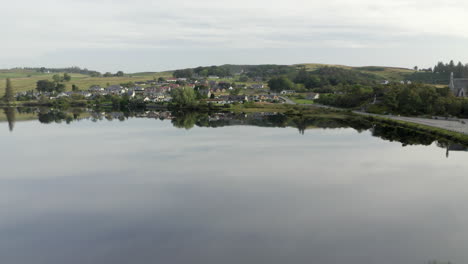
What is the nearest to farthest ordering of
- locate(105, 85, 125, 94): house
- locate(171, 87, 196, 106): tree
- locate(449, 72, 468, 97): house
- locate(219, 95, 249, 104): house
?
locate(449, 72, 468, 97): house
locate(171, 87, 196, 106): tree
locate(219, 95, 249, 104): house
locate(105, 85, 125, 94): house

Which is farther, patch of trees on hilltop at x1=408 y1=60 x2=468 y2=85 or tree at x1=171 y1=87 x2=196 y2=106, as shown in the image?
patch of trees on hilltop at x1=408 y1=60 x2=468 y2=85

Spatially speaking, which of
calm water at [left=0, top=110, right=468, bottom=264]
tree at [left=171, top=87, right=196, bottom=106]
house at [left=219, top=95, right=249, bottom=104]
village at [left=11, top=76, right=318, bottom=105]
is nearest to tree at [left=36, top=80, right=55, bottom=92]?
village at [left=11, top=76, right=318, bottom=105]

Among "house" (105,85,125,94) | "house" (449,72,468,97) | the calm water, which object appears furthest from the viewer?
"house" (105,85,125,94)

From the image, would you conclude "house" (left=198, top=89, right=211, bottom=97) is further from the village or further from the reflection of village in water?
the reflection of village in water

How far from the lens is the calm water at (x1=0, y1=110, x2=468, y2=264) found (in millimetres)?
11578

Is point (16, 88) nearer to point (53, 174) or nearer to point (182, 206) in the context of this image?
point (53, 174)

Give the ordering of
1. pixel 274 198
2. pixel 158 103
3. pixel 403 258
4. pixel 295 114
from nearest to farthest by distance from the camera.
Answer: pixel 403 258, pixel 274 198, pixel 295 114, pixel 158 103

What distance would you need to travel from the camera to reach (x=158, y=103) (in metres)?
66.7

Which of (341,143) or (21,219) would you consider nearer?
(21,219)

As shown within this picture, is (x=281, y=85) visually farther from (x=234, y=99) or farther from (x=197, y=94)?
(x=197, y=94)

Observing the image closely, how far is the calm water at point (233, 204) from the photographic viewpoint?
11.6 m

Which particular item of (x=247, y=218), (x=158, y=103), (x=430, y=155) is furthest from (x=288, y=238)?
(x=158, y=103)

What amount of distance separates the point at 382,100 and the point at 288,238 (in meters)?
44.8

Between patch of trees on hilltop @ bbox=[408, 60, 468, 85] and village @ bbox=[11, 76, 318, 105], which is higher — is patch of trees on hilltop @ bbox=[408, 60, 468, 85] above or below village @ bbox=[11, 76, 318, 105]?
above
